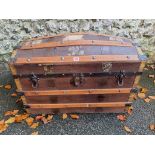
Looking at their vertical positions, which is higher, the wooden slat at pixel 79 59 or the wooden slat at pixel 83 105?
the wooden slat at pixel 79 59

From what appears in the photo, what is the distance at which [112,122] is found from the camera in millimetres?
3223

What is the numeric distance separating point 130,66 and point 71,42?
2.38ft

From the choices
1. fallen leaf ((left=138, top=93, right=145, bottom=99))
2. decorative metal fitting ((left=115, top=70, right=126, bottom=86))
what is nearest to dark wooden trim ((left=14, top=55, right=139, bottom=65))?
decorative metal fitting ((left=115, top=70, right=126, bottom=86))

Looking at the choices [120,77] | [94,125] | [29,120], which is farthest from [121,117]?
[29,120]

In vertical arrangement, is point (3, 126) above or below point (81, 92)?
below

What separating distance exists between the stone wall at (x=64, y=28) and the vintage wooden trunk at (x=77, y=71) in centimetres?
103

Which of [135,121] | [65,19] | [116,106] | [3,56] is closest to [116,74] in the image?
[116,106]

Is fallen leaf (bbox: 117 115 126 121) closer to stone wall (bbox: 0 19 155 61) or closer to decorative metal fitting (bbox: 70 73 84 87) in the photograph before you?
decorative metal fitting (bbox: 70 73 84 87)

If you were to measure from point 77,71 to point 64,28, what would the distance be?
1492 millimetres

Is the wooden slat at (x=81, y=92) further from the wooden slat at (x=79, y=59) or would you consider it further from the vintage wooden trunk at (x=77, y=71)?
the wooden slat at (x=79, y=59)

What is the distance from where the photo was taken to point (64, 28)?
13.6ft

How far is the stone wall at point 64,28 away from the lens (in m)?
4.09

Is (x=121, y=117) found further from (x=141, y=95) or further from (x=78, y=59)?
(x=78, y=59)

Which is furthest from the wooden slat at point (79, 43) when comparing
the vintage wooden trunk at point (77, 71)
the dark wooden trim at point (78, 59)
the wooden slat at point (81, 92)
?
the wooden slat at point (81, 92)
